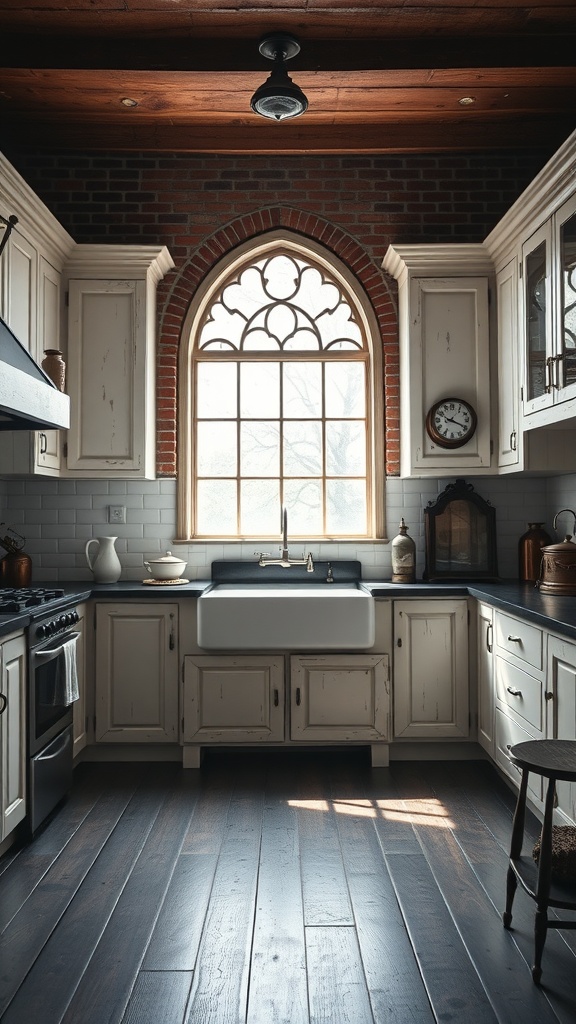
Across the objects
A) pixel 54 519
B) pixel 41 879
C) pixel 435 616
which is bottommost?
pixel 41 879

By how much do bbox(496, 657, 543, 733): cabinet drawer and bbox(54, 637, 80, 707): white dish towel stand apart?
183cm

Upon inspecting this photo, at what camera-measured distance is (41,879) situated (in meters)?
2.58

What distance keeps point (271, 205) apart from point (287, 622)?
2420 mm

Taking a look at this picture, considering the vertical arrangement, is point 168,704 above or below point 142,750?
above

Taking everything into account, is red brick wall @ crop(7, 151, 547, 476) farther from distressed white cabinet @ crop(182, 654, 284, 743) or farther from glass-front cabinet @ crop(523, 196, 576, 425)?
distressed white cabinet @ crop(182, 654, 284, 743)

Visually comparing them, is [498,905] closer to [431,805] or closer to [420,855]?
[420,855]

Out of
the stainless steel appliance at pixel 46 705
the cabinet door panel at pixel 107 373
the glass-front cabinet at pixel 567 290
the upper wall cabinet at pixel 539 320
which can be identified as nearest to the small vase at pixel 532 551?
the upper wall cabinet at pixel 539 320

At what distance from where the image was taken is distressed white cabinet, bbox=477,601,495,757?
11.3 ft

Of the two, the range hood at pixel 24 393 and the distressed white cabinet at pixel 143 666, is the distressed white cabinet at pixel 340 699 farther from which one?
the range hood at pixel 24 393

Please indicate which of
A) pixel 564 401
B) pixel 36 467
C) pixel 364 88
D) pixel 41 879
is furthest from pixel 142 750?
pixel 364 88

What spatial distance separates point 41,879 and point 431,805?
62.3 inches

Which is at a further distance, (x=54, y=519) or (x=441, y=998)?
(x=54, y=519)

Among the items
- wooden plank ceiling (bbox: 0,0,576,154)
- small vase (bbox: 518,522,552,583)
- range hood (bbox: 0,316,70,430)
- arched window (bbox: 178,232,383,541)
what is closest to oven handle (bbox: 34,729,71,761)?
range hood (bbox: 0,316,70,430)

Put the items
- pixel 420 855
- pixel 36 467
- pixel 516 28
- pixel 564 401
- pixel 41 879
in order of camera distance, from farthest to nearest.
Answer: pixel 36 467 < pixel 516 28 < pixel 564 401 < pixel 420 855 < pixel 41 879
